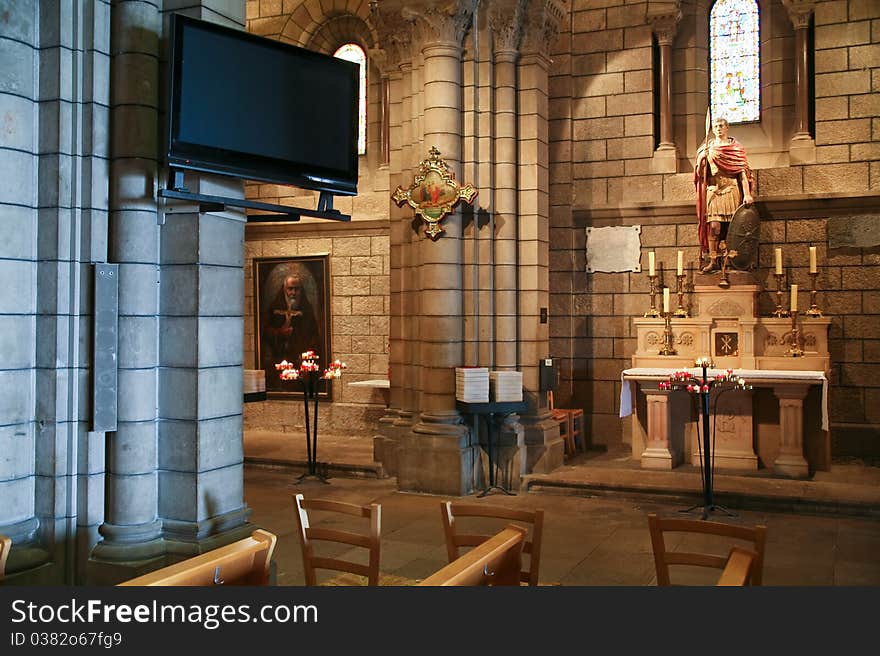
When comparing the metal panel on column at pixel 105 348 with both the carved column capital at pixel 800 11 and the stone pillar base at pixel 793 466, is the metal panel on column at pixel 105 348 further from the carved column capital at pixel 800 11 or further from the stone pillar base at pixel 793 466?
the carved column capital at pixel 800 11

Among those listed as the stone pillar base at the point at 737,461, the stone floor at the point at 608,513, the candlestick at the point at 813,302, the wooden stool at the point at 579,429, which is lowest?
the stone floor at the point at 608,513

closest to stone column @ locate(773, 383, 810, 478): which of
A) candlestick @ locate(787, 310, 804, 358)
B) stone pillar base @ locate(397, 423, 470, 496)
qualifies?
candlestick @ locate(787, 310, 804, 358)

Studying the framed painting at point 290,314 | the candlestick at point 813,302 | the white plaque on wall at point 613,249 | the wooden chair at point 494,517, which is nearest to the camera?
the wooden chair at point 494,517

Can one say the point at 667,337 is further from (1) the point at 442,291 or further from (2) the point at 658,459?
(1) the point at 442,291

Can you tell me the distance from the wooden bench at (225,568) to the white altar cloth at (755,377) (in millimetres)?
5048

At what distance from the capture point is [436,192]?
7.32 meters

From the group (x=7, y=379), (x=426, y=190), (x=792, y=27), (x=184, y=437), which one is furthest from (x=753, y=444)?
(x=7, y=379)

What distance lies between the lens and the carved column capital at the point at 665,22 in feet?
30.4

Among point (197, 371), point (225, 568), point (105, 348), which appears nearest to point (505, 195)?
point (197, 371)

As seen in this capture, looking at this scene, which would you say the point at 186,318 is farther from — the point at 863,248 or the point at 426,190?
the point at 863,248

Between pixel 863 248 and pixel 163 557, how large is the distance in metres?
7.49

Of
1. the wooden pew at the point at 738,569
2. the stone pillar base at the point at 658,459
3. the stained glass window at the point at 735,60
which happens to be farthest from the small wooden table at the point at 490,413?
the wooden pew at the point at 738,569

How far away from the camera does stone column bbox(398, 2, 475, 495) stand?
289 inches

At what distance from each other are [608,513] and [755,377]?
199 centimetres
